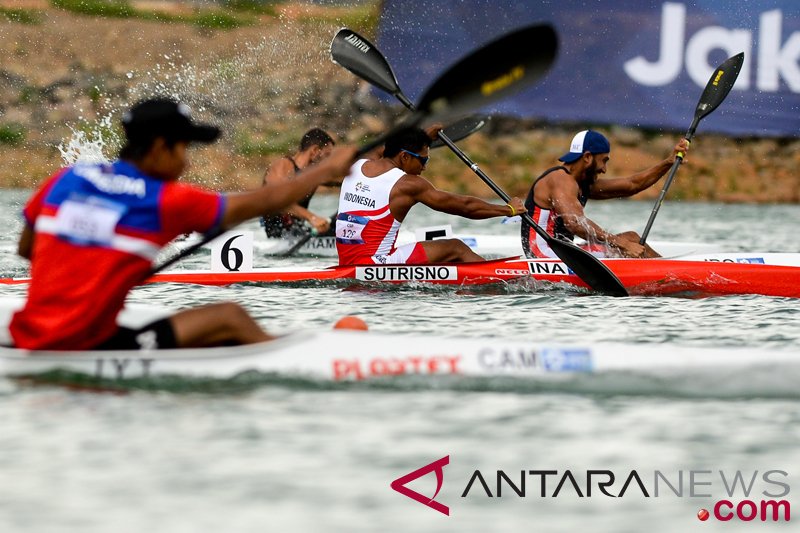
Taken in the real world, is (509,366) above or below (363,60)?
below

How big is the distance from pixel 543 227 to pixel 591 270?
0.98 metres

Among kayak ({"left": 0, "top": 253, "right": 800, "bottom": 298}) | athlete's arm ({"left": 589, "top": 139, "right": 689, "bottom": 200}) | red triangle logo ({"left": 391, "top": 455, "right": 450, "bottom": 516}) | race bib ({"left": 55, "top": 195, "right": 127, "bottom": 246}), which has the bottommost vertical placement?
red triangle logo ({"left": 391, "top": 455, "right": 450, "bottom": 516})

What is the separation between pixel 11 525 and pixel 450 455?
147cm

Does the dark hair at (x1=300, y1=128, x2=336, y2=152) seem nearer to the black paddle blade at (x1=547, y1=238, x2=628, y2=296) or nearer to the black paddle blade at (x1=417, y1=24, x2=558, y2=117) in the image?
the black paddle blade at (x1=547, y1=238, x2=628, y2=296)

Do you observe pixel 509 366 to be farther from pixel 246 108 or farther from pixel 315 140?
pixel 246 108

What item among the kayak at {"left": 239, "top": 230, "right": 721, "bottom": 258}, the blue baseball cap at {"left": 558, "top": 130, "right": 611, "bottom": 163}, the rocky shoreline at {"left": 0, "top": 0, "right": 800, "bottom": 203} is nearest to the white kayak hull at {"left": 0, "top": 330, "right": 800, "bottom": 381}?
the blue baseball cap at {"left": 558, "top": 130, "right": 611, "bottom": 163}

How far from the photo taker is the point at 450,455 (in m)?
4.51

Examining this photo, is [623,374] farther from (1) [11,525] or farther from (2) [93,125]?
(2) [93,125]

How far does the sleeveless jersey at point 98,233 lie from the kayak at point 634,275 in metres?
4.10

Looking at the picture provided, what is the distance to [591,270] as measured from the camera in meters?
8.94

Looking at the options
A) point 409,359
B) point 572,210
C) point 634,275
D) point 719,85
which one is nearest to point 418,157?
point 572,210

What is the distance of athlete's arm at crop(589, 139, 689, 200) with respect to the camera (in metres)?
10.4

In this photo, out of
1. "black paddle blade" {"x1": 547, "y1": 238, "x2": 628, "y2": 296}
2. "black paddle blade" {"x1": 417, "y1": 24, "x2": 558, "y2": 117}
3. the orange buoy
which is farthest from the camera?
"black paddle blade" {"x1": 547, "y1": 238, "x2": 628, "y2": 296}

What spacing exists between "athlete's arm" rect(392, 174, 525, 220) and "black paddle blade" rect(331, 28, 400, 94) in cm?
71
